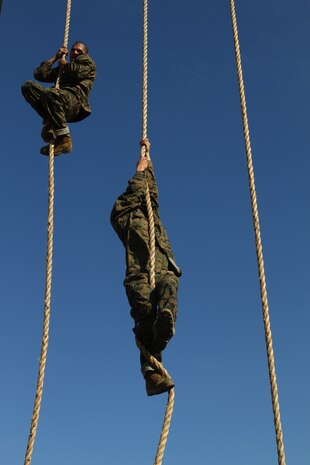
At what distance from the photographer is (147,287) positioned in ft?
13.0

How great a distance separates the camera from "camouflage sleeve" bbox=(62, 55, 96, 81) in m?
4.90

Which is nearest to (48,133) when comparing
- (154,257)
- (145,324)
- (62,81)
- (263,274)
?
(62,81)

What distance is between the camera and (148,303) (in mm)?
3850

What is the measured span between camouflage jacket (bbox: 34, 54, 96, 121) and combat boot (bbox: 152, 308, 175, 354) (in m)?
1.91

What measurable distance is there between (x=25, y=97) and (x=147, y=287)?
1623mm

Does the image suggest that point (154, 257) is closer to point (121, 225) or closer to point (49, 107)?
point (121, 225)

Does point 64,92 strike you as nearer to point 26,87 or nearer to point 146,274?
point 26,87

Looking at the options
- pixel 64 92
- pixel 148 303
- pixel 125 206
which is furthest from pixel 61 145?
pixel 148 303

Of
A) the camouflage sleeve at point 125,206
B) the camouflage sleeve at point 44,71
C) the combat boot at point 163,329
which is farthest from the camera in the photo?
the camouflage sleeve at point 44,71

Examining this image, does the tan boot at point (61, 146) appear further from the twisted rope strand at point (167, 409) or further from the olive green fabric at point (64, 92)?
the twisted rope strand at point (167, 409)

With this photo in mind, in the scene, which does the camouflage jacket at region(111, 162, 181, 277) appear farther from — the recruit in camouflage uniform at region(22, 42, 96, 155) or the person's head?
the person's head

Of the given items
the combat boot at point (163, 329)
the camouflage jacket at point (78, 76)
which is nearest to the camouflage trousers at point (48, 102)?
the camouflage jacket at point (78, 76)

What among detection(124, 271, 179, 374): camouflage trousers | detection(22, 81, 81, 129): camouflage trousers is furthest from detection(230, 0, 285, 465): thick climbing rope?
detection(22, 81, 81, 129): camouflage trousers

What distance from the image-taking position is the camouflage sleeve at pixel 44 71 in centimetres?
505
